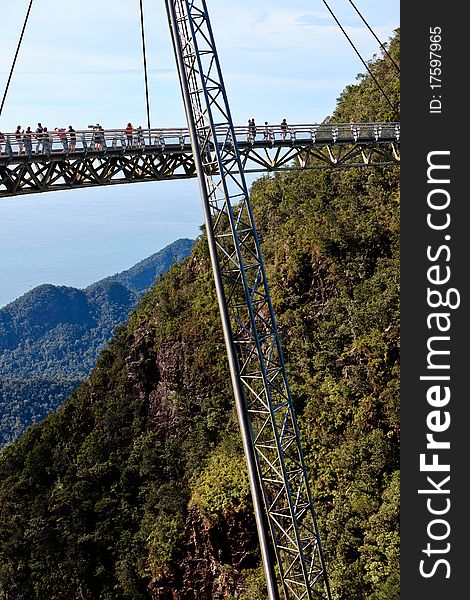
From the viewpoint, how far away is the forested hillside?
2133cm

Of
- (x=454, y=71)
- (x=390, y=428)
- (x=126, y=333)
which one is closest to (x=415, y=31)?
(x=454, y=71)

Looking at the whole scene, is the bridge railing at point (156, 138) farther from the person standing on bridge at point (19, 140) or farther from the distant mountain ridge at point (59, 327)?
the distant mountain ridge at point (59, 327)

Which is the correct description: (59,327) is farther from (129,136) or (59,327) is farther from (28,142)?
(28,142)

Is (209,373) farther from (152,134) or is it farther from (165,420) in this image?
(152,134)

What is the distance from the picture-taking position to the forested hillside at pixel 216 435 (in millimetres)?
21328

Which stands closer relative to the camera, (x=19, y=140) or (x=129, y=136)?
(x=19, y=140)

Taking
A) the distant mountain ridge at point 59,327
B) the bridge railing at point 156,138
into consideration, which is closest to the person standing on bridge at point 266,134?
the bridge railing at point 156,138

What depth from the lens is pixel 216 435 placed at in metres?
27.2

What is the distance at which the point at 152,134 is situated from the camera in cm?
1792

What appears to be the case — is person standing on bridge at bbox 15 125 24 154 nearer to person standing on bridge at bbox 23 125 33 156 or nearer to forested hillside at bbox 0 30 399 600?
person standing on bridge at bbox 23 125 33 156

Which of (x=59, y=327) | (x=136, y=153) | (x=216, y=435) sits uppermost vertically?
(x=136, y=153)

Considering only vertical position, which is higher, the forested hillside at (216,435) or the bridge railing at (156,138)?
the bridge railing at (156,138)

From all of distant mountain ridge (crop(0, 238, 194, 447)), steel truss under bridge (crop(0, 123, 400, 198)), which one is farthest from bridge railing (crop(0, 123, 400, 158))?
distant mountain ridge (crop(0, 238, 194, 447))

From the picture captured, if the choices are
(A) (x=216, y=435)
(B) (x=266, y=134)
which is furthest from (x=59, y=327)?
(B) (x=266, y=134)
